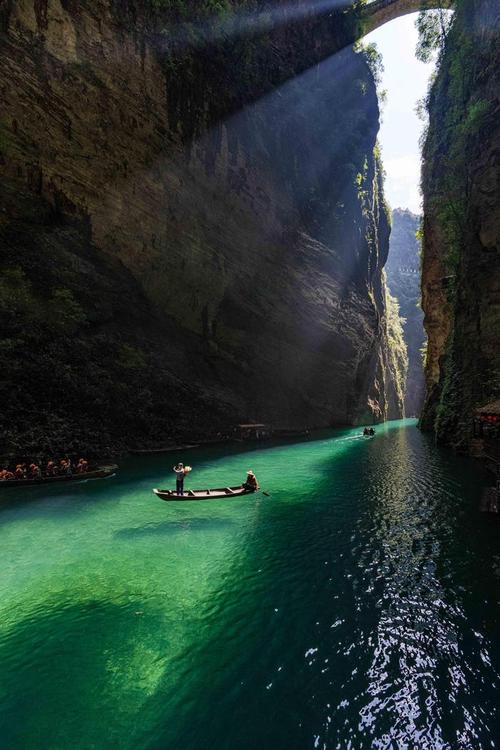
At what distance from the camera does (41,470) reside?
22141 millimetres

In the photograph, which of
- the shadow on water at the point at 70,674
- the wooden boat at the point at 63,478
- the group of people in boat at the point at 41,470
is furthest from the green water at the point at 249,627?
the group of people in boat at the point at 41,470

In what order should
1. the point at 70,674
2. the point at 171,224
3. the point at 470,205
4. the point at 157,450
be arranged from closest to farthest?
the point at 70,674, the point at 470,205, the point at 157,450, the point at 171,224

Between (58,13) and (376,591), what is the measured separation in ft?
113

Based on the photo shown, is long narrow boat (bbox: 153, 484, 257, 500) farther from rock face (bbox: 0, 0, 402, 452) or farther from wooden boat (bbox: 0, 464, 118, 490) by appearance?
rock face (bbox: 0, 0, 402, 452)

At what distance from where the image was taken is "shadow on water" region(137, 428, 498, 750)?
568cm

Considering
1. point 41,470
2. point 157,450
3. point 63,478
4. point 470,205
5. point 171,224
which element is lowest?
point 63,478

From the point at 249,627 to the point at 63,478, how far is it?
1674cm

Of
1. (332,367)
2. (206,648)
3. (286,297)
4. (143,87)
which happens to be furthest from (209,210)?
(206,648)

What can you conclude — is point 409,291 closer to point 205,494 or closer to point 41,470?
point 205,494

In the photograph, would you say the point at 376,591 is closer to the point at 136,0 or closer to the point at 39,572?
the point at 39,572

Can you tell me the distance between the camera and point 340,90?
51531mm

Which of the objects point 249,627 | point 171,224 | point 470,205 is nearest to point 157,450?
point 171,224

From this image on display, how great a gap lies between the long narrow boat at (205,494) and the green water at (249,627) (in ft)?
2.05

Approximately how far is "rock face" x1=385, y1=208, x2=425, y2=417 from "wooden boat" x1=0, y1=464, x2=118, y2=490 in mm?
101411
